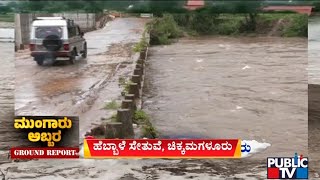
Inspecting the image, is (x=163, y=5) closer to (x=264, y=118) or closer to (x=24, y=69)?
(x=24, y=69)

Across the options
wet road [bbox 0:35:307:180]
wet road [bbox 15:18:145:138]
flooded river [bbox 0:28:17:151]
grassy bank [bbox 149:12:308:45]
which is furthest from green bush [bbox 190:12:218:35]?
flooded river [bbox 0:28:17:151]

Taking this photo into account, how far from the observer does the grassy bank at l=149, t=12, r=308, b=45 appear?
17.7 feet

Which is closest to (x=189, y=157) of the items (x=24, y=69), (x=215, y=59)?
(x=24, y=69)

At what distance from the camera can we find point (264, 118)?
6980mm

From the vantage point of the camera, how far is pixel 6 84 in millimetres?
6332

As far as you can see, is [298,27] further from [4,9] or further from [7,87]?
[7,87]

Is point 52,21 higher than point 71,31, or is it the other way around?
point 52,21

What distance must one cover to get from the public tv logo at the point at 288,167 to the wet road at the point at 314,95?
76cm

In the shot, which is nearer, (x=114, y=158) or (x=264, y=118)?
(x=114, y=158)

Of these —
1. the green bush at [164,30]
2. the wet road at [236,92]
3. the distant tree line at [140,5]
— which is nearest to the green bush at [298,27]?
the wet road at [236,92]

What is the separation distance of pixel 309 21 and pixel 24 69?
2850 millimetres

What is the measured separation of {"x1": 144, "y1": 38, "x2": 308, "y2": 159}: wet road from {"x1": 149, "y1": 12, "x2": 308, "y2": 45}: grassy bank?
0.75 feet

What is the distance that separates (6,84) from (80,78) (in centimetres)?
91

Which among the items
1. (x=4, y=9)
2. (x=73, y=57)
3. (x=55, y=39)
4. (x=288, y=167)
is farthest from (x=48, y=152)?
(x=288, y=167)
